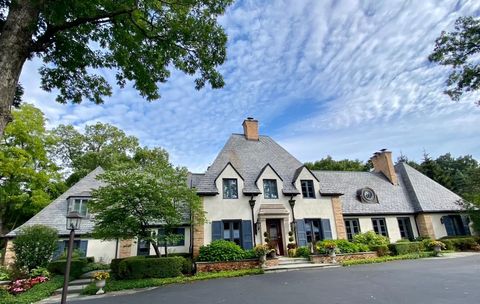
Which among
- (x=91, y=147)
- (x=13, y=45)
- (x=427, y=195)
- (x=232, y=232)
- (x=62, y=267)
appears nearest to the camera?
(x=13, y=45)

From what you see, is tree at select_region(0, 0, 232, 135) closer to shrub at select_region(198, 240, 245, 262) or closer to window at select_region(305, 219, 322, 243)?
shrub at select_region(198, 240, 245, 262)

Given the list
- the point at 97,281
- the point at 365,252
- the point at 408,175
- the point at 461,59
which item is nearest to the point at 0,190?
the point at 97,281

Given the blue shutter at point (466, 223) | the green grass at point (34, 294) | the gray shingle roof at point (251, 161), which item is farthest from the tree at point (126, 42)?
the blue shutter at point (466, 223)

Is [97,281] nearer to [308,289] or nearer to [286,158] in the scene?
[308,289]

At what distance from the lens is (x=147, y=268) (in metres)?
11.8

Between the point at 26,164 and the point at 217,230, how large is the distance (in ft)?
62.0

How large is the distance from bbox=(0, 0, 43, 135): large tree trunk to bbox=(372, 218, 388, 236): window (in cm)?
2129

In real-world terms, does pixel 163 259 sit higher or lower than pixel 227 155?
lower

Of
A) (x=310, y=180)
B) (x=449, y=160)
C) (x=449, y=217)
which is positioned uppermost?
(x=449, y=160)

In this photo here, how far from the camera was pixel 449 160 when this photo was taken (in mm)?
46500

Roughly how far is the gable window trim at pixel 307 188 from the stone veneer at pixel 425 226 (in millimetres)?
8787

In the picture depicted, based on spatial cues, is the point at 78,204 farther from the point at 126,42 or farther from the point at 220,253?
the point at 126,42

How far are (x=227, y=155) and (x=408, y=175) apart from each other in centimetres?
1610

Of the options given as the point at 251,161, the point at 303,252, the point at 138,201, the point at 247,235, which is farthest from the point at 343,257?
the point at 138,201
